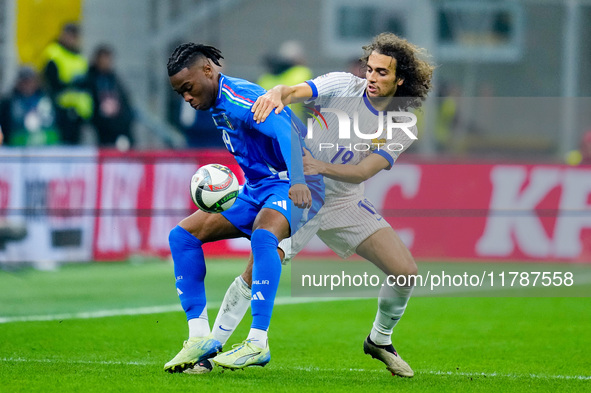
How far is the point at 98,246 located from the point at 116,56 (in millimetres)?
3799

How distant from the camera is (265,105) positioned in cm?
533

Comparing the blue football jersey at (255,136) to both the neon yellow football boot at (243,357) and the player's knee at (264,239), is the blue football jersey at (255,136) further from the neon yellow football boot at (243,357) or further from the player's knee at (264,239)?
the neon yellow football boot at (243,357)

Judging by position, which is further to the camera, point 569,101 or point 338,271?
point 569,101

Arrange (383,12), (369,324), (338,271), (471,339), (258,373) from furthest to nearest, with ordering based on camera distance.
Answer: (383,12) < (338,271) < (369,324) < (471,339) < (258,373)

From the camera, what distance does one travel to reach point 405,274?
5.73 m

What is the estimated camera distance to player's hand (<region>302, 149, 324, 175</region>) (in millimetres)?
5586

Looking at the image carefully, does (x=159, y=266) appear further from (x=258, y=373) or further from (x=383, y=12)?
(x=383, y=12)

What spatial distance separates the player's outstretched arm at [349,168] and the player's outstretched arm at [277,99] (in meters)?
0.33

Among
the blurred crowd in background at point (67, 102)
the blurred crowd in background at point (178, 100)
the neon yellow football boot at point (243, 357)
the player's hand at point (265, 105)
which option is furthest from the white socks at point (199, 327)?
the blurred crowd in background at point (67, 102)

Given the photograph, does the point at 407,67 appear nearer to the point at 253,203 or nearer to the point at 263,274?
the point at 253,203

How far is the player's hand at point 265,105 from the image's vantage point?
5.30m

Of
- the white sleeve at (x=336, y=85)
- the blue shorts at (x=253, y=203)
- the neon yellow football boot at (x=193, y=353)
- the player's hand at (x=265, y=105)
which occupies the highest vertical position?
the white sleeve at (x=336, y=85)

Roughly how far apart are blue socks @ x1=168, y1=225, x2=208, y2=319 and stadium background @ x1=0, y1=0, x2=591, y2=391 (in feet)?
1.41

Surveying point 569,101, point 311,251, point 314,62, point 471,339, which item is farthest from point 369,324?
point 314,62
